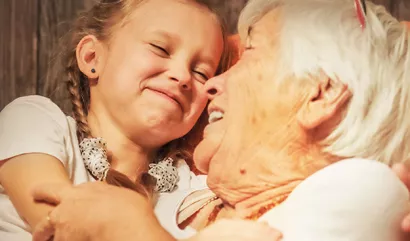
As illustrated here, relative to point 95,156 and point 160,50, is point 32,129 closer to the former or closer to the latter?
point 95,156

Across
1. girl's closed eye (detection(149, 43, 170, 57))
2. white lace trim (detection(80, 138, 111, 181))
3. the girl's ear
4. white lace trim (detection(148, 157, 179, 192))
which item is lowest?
white lace trim (detection(148, 157, 179, 192))

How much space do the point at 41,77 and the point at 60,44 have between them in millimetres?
152

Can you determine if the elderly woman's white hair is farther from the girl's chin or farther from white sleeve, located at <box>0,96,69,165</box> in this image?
white sleeve, located at <box>0,96,69,165</box>

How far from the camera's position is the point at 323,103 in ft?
2.81

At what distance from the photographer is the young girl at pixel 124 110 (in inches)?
40.3

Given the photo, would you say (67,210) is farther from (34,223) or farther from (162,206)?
(162,206)

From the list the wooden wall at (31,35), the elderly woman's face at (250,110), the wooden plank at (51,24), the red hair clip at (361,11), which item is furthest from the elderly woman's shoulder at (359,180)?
the wooden plank at (51,24)

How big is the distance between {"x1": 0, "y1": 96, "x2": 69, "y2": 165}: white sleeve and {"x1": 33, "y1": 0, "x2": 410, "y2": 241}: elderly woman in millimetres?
285

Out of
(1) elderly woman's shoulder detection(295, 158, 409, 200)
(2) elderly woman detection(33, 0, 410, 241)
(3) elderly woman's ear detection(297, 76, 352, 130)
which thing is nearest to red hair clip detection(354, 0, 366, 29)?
(2) elderly woman detection(33, 0, 410, 241)

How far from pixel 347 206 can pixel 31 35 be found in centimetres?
96

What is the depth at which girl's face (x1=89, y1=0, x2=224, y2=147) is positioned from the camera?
3.53ft

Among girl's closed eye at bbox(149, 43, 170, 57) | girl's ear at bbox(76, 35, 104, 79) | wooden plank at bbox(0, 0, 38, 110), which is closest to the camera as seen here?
girl's closed eye at bbox(149, 43, 170, 57)

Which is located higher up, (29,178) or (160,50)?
(160,50)

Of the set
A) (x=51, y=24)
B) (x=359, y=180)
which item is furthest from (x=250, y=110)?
(x=51, y=24)
